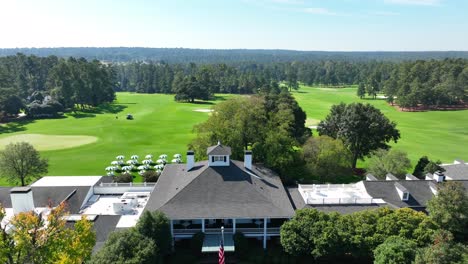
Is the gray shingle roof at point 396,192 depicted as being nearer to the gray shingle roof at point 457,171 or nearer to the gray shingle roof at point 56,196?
the gray shingle roof at point 457,171

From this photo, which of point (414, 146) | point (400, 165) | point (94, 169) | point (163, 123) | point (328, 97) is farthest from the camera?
point (328, 97)

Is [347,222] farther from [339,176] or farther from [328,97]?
[328,97]

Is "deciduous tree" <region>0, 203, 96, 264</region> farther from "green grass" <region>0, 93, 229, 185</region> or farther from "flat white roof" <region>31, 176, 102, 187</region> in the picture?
"green grass" <region>0, 93, 229, 185</region>

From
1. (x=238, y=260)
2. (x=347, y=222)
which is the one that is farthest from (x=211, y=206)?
(x=347, y=222)

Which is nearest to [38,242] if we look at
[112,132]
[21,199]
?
[21,199]

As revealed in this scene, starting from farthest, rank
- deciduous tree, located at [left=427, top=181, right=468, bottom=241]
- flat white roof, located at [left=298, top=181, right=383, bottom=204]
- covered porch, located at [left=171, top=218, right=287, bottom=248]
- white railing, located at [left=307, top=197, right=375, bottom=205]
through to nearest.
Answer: flat white roof, located at [left=298, top=181, right=383, bottom=204], white railing, located at [left=307, top=197, right=375, bottom=205], covered porch, located at [left=171, top=218, right=287, bottom=248], deciduous tree, located at [left=427, top=181, right=468, bottom=241]

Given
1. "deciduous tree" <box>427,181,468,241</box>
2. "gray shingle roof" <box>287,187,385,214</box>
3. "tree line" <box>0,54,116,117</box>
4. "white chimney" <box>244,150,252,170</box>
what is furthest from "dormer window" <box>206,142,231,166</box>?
"tree line" <box>0,54,116,117</box>
